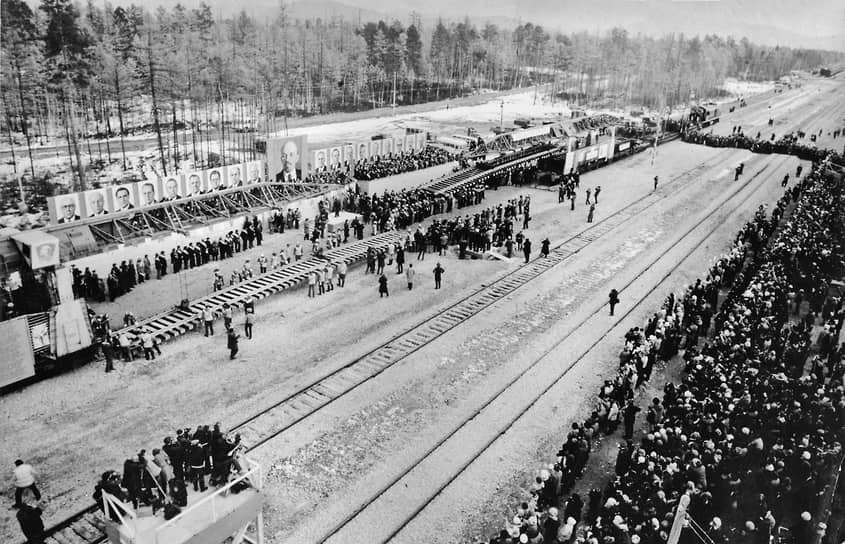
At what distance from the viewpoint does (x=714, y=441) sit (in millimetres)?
14156

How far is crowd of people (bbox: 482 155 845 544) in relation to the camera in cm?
1203

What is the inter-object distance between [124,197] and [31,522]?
20898 millimetres

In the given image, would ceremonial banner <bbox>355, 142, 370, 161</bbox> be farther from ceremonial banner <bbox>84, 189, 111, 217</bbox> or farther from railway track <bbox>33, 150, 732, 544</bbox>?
ceremonial banner <bbox>84, 189, 111, 217</bbox>

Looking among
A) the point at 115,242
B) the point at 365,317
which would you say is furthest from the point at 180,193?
the point at 365,317

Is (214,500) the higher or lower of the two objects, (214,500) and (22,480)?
the higher

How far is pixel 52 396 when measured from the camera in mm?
17812

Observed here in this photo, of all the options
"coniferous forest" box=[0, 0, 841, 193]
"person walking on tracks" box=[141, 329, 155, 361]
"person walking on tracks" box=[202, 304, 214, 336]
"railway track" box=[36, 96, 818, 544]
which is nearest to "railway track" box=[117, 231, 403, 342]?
"railway track" box=[36, 96, 818, 544]

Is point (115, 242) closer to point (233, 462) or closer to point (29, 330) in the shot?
point (29, 330)

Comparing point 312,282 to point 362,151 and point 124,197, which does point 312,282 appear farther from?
point 362,151

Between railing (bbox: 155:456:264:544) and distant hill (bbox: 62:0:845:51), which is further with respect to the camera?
distant hill (bbox: 62:0:845:51)

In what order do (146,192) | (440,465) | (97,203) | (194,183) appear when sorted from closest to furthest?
(440,465) < (97,203) < (146,192) < (194,183)

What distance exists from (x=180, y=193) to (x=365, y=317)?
14.7 m

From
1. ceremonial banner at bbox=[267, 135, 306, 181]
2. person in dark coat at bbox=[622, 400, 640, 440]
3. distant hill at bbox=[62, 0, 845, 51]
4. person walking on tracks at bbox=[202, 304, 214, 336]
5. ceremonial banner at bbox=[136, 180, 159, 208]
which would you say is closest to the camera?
person in dark coat at bbox=[622, 400, 640, 440]

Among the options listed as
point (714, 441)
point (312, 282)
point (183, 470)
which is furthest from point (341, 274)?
point (714, 441)
